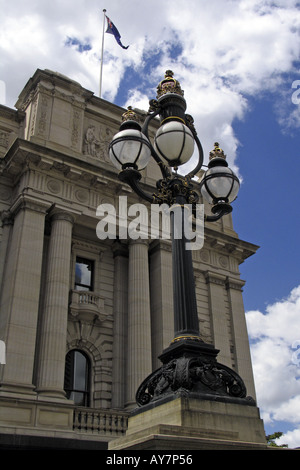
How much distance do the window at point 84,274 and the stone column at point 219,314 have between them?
22.0 feet

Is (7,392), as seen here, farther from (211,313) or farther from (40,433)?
(211,313)

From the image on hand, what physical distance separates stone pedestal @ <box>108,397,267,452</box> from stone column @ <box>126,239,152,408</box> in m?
15.1

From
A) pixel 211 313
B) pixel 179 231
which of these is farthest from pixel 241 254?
pixel 179 231

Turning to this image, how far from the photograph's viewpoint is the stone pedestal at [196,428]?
4.30m

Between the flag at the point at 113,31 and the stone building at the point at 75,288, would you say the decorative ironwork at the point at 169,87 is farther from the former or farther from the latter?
the flag at the point at 113,31

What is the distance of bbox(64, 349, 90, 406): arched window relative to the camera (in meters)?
20.4

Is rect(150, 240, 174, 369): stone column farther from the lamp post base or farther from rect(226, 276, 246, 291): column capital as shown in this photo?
the lamp post base

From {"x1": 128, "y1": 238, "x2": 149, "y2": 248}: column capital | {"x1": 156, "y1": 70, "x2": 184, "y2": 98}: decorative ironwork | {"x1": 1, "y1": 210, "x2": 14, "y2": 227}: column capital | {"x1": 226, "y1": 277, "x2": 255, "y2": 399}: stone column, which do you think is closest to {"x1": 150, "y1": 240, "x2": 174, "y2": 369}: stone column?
{"x1": 128, "y1": 238, "x2": 149, "y2": 248}: column capital

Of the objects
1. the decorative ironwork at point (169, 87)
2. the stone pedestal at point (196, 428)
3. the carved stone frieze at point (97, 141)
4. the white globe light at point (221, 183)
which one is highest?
the carved stone frieze at point (97, 141)

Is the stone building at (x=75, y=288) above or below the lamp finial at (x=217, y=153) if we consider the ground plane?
above

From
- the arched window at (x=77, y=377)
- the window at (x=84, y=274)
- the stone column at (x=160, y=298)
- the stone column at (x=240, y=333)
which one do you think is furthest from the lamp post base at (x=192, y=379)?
the stone column at (x=240, y=333)

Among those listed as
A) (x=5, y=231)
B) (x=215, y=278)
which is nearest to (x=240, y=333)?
(x=215, y=278)

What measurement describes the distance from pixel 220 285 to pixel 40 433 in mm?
13698

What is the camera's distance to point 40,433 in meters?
16.2
